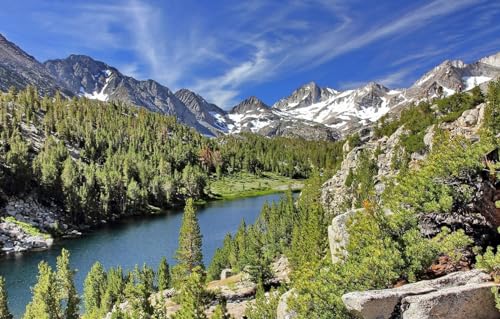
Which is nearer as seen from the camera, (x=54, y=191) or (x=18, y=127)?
(x=54, y=191)

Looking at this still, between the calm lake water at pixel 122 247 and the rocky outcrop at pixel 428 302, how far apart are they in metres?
62.1

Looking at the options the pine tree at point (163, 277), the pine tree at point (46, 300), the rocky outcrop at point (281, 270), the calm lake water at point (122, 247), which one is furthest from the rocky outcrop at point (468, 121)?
the pine tree at point (46, 300)

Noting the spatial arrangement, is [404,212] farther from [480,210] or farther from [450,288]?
[450,288]

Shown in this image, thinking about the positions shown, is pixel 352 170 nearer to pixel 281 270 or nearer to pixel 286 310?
pixel 281 270

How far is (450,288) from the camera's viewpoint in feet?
61.2

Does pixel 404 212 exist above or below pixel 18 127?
below

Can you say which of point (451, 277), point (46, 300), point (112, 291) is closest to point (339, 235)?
point (451, 277)

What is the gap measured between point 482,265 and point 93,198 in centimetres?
14488

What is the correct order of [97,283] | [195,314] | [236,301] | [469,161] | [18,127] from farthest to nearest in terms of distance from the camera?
[18,127]
[97,283]
[236,301]
[195,314]
[469,161]

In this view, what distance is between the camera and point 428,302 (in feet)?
59.2

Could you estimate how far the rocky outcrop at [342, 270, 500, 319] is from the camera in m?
18.0

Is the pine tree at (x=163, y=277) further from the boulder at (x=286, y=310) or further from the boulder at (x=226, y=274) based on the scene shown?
the boulder at (x=286, y=310)

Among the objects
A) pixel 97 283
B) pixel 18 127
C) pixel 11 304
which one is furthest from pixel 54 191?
pixel 97 283

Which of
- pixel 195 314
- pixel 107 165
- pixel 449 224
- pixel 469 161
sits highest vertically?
pixel 107 165
